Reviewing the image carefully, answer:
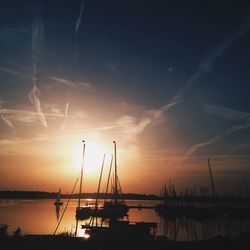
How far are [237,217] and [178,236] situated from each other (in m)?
43.1

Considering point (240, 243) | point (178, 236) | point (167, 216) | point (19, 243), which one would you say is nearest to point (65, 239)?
point (19, 243)

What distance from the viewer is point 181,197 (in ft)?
404

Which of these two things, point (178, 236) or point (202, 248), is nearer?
point (202, 248)

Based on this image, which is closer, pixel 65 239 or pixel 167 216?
pixel 65 239

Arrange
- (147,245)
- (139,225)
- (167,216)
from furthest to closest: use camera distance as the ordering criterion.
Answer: (167,216) → (139,225) → (147,245)

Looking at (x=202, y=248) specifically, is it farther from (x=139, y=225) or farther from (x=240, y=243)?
(x=139, y=225)

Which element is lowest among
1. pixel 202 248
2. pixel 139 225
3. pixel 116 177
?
pixel 202 248

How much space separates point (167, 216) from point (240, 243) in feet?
237

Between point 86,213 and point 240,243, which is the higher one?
point 86,213

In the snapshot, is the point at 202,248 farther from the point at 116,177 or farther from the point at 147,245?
the point at 116,177

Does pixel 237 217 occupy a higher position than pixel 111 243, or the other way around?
pixel 237 217

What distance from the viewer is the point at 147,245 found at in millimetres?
23484

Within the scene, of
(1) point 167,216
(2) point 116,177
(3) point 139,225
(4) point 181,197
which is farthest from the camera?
(4) point 181,197

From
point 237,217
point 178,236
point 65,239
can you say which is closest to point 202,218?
point 237,217
